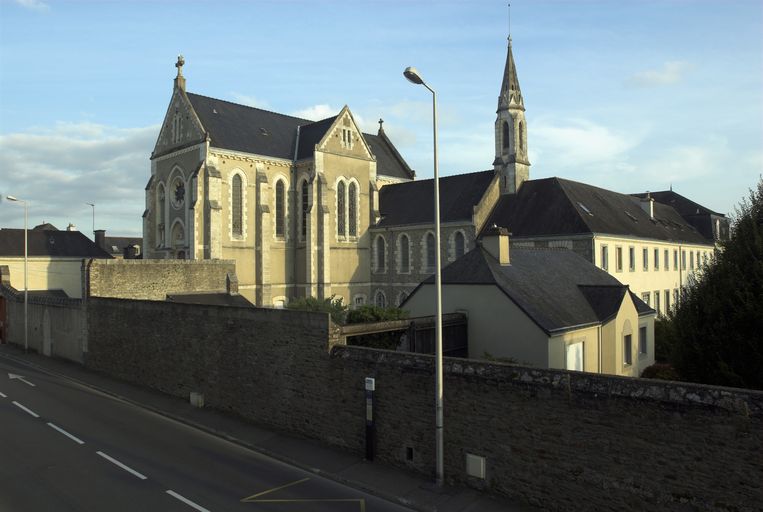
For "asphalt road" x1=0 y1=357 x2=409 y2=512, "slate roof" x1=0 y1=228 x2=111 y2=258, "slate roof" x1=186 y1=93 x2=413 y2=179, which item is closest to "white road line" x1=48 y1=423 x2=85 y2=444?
"asphalt road" x1=0 y1=357 x2=409 y2=512

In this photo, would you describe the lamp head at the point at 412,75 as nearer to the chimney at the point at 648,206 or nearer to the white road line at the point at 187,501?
the white road line at the point at 187,501

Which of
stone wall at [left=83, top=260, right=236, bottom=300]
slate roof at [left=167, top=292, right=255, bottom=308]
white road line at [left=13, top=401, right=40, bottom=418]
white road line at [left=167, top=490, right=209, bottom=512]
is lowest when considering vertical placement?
white road line at [left=13, top=401, right=40, bottom=418]

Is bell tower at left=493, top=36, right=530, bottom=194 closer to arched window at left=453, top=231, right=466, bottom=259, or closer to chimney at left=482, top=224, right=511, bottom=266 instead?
arched window at left=453, top=231, right=466, bottom=259

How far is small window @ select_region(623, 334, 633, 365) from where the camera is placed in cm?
2407

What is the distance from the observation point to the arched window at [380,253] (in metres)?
49.7

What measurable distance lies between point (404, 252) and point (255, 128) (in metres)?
16.5

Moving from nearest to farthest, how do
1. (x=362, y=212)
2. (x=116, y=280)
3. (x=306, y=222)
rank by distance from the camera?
(x=116, y=280), (x=306, y=222), (x=362, y=212)

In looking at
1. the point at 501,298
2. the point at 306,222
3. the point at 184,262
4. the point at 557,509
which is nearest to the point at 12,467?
the point at 557,509

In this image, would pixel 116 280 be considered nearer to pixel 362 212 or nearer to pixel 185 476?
pixel 185 476

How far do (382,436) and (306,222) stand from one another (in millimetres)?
33527

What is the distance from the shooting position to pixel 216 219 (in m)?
41.0

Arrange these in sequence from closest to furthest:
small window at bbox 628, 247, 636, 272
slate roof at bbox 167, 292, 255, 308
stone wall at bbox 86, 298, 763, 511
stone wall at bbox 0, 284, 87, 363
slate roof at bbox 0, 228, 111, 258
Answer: stone wall at bbox 86, 298, 763, 511
stone wall at bbox 0, 284, 87, 363
slate roof at bbox 167, 292, 255, 308
small window at bbox 628, 247, 636, 272
slate roof at bbox 0, 228, 111, 258

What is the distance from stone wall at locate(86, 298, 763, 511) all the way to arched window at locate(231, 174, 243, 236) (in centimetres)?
2475

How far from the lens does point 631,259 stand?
137 ft
